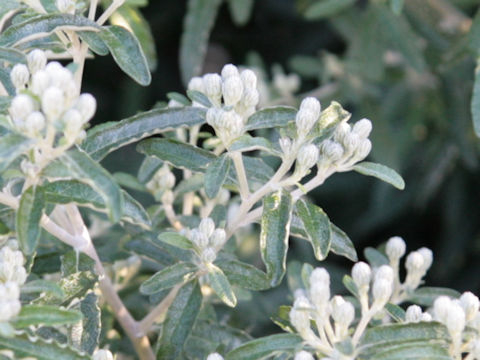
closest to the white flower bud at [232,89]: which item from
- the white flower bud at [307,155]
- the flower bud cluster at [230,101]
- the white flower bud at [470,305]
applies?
the flower bud cluster at [230,101]

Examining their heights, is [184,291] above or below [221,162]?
below

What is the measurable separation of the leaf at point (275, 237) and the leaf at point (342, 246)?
141mm

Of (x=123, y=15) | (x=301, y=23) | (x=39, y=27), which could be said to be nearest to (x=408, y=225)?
(x=301, y=23)

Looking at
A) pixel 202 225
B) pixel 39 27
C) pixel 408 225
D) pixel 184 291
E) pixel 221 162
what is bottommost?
pixel 408 225

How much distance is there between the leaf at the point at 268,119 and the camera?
4.12ft

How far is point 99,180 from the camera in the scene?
1.02 meters

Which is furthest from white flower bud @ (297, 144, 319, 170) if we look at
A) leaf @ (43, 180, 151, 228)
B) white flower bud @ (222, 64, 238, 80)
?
leaf @ (43, 180, 151, 228)

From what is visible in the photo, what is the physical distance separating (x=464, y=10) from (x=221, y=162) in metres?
2.01

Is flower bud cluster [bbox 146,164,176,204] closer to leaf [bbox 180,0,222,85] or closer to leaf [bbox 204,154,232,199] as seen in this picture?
leaf [bbox 204,154,232,199]

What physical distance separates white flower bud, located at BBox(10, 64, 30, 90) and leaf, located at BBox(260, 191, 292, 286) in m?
0.39

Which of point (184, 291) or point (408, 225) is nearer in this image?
point (184, 291)

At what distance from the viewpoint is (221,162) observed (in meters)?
1.23

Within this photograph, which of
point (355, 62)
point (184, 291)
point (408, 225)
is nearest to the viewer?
point (184, 291)

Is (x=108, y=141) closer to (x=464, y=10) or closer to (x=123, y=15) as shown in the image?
(x=123, y=15)
